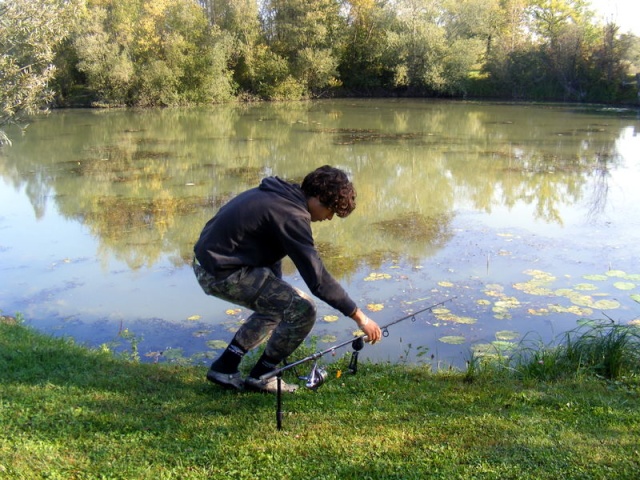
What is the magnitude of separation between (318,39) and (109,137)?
21515 mm

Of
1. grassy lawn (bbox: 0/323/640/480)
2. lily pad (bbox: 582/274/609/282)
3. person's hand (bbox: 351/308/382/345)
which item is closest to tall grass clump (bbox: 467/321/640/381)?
grassy lawn (bbox: 0/323/640/480)

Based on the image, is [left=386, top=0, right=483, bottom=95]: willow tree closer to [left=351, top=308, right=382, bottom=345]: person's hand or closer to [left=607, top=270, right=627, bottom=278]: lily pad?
[left=607, top=270, right=627, bottom=278]: lily pad

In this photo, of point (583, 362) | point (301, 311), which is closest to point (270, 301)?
point (301, 311)

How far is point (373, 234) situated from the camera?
868 cm

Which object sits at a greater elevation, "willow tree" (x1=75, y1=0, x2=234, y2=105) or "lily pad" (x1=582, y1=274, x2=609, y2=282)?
"willow tree" (x1=75, y1=0, x2=234, y2=105)

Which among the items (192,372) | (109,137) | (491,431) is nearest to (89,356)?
(192,372)

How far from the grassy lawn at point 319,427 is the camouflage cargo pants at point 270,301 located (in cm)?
39

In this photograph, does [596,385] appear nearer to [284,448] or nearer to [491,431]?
[491,431]

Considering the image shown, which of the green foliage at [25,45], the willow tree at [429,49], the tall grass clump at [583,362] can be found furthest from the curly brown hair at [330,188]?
the willow tree at [429,49]

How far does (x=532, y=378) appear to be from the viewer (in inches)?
164

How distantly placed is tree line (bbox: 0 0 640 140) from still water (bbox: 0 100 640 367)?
15.3 meters

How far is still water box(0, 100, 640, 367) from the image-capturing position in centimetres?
578

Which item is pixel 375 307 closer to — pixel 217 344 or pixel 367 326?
pixel 217 344

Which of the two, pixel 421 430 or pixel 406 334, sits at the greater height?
pixel 421 430
